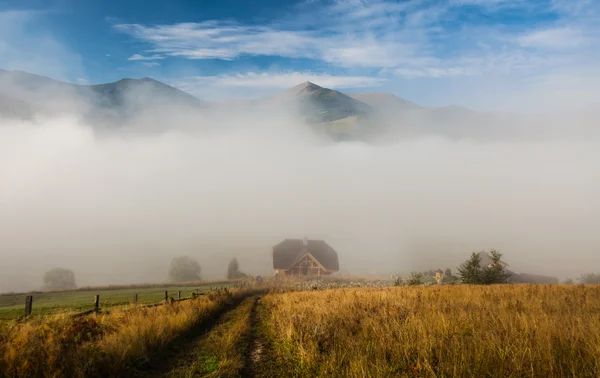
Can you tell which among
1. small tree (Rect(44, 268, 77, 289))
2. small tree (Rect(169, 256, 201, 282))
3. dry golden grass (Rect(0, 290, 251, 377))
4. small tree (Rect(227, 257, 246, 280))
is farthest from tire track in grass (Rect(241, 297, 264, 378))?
small tree (Rect(44, 268, 77, 289))

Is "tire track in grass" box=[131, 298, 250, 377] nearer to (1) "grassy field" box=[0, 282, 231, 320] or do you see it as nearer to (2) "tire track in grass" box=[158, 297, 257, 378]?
(2) "tire track in grass" box=[158, 297, 257, 378]

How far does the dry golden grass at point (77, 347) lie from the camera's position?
7.45m

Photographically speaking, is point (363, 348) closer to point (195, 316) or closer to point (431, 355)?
point (431, 355)

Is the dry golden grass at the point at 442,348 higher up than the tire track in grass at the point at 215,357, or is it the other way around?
the dry golden grass at the point at 442,348

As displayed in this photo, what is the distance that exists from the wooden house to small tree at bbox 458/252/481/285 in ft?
200

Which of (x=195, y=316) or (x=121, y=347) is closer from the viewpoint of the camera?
(x=121, y=347)

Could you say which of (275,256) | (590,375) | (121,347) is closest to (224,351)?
(121,347)

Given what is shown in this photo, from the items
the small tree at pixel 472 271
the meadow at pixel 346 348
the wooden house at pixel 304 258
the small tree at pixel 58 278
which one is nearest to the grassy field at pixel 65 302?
the meadow at pixel 346 348

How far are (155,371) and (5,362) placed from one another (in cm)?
309

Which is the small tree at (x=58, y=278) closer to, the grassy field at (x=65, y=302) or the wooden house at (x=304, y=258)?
the wooden house at (x=304, y=258)

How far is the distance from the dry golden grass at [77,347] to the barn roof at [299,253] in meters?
88.1

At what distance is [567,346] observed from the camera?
6770 mm

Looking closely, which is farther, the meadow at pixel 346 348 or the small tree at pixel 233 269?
the small tree at pixel 233 269

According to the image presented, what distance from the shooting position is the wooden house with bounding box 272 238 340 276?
97688 millimetres
